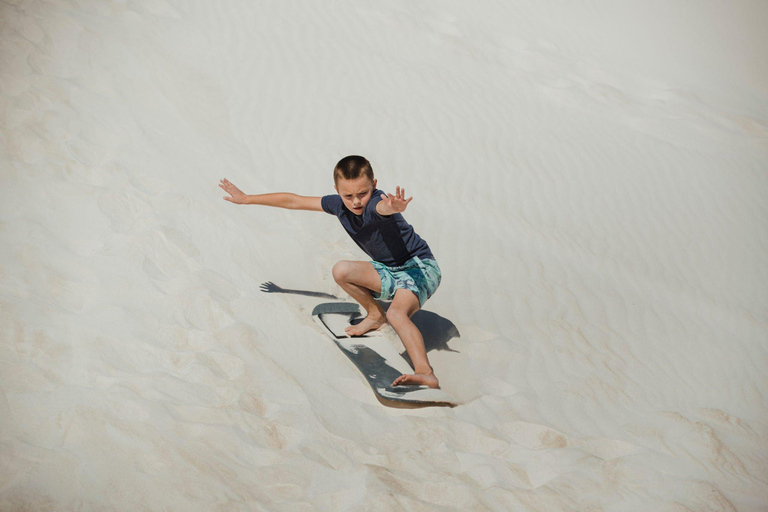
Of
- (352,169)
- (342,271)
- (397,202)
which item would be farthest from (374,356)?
(352,169)

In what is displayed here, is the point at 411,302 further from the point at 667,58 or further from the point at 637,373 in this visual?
the point at 667,58

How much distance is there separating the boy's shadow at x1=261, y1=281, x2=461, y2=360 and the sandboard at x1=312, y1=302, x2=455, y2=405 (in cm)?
16

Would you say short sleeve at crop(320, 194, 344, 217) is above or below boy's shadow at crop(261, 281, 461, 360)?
above

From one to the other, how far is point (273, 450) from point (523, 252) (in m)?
3.57

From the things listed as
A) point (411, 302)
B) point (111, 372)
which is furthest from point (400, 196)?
point (111, 372)

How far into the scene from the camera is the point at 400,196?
3133 millimetres

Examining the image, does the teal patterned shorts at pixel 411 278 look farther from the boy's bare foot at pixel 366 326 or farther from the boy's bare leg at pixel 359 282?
Result: the boy's bare foot at pixel 366 326

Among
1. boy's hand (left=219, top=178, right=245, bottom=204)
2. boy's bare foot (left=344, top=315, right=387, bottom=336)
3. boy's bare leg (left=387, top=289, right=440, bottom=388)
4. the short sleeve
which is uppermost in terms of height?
the short sleeve

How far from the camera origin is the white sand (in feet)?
8.27

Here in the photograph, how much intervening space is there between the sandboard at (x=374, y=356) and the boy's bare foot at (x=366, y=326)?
1.2 inches

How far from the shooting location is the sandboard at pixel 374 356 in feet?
10.3

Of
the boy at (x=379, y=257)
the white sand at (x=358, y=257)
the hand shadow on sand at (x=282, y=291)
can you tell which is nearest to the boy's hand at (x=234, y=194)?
the boy at (x=379, y=257)

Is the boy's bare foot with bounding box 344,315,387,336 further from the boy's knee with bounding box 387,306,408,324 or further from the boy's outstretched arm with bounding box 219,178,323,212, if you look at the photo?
the boy's outstretched arm with bounding box 219,178,323,212

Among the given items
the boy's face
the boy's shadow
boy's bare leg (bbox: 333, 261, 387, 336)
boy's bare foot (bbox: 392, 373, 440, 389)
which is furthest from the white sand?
the boy's face
